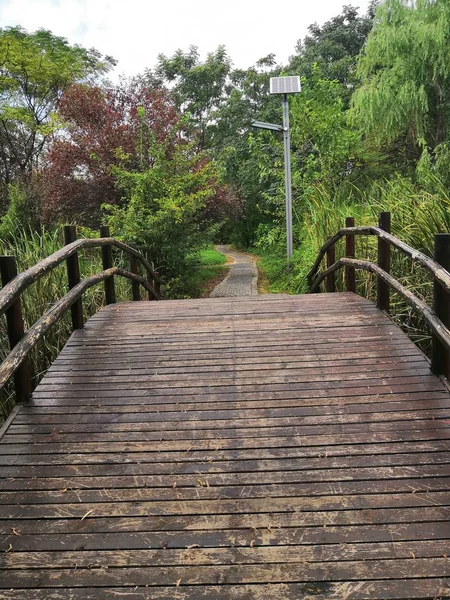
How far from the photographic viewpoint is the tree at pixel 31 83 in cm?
1817

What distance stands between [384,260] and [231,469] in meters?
2.71

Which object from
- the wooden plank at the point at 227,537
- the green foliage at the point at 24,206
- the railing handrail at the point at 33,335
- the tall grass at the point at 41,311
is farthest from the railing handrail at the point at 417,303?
the green foliage at the point at 24,206

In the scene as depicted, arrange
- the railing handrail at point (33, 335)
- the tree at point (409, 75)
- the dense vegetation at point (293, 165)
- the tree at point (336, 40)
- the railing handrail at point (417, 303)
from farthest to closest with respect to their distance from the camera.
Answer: the tree at point (336, 40) → the tree at point (409, 75) → the dense vegetation at point (293, 165) → the railing handrail at point (417, 303) → the railing handrail at point (33, 335)

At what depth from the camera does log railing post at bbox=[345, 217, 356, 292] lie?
18.7 ft

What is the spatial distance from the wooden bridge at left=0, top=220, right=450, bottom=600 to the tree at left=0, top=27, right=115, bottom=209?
15.7 metres

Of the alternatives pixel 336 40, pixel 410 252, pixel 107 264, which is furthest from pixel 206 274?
pixel 336 40


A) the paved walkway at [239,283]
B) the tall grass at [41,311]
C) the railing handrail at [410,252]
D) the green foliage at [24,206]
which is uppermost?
the green foliage at [24,206]

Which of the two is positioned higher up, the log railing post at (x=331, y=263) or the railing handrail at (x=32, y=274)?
the railing handrail at (x=32, y=274)

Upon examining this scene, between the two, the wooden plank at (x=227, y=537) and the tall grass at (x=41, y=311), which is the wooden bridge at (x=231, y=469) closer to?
the wooden plank at (x=227, y=537)

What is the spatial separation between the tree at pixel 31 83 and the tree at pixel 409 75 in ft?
37.2

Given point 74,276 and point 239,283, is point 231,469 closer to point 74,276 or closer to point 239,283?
point 74,276

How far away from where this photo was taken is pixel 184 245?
10.2m

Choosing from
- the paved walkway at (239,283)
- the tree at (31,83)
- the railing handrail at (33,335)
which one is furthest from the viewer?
the tree at (31,83)

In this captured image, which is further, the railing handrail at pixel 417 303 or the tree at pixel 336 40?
the tree at pixel 336 40
